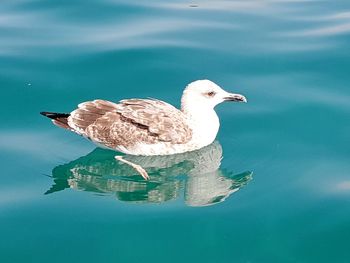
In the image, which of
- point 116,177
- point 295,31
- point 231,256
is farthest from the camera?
point 295,31

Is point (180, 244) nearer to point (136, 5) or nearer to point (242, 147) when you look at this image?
point (242, 147)

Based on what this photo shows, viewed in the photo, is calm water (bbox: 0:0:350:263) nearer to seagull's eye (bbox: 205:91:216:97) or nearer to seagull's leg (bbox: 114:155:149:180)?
seagull's leg (bbox: 114:155:149:180)

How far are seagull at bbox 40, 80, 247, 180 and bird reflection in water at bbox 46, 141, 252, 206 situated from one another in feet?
0.50

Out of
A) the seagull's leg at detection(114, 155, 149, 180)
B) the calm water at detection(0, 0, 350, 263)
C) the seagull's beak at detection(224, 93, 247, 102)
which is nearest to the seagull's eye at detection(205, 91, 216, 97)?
the seagull's beak at detection(224, 93, 247, 102)

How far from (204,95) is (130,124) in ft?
3.50

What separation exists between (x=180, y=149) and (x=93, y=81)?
2.71m

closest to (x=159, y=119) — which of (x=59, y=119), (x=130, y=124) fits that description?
(x=130, y=124)

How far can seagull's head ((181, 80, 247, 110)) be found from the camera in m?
9.23

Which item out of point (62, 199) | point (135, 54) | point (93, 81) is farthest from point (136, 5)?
point (62, 199)

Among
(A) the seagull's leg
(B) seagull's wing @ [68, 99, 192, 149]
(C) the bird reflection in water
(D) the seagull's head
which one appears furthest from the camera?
(D) the seagull's head

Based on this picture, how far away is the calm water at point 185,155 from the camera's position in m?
7.45

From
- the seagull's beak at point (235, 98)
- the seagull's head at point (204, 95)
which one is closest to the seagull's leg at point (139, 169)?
the seagull's head at point (204, 95)

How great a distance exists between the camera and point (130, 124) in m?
9.01

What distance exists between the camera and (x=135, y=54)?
1207cm
